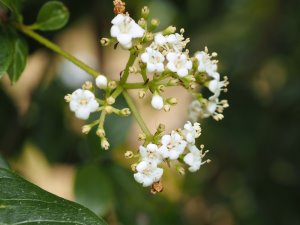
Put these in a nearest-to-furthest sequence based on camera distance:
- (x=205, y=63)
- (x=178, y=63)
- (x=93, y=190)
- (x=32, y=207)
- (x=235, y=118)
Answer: (x=32, y=207) < (x=178, y=63) < (x=205, y=63) < (x=93, y=190) < (x=235, y=118)

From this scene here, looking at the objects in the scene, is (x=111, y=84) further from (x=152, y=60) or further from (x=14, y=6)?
(x=14, y=6)

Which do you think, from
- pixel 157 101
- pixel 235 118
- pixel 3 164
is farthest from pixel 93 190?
pixel 235 118

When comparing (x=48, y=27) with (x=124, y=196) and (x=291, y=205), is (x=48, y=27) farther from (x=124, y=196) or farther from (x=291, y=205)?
(x=291, y=205)

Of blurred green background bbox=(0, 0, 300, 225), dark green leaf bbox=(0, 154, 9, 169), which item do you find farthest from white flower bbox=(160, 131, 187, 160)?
blurred green background bbox=(0, 0, 300, 225)

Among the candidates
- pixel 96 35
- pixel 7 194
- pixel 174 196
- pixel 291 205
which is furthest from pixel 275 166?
pixel 7 194

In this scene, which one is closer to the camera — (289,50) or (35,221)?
(35,221)

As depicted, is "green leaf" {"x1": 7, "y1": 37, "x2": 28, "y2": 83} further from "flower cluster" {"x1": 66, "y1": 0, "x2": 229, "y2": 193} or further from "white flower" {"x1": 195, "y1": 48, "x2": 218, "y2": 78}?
"white flower" {"x1": 195, "y1": 48, "x2": 218, "y2": 78}
